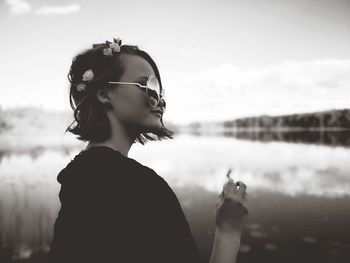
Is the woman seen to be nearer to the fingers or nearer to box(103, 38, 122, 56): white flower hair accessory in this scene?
the fingers

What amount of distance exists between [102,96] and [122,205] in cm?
77

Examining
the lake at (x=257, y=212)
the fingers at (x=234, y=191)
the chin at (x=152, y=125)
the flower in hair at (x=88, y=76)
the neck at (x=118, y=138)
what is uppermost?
the flower in hair at (x=88, y=76)

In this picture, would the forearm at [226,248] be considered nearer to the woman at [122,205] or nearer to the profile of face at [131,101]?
the woman at [122,205]

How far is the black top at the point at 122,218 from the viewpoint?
4.82 feet

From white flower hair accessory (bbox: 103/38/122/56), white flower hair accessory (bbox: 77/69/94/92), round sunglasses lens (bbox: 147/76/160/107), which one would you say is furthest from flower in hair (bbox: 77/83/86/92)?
round sunglasses lens (bbox: 147/76/160/107)

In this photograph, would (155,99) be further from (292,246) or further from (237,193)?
(292,246)

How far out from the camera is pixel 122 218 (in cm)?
147

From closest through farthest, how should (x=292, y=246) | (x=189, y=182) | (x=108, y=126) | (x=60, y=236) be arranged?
1. (x=60, y=236)
2. (x=108, y=126)
3. (x=292, y=246)
4. (x=189, y=182)

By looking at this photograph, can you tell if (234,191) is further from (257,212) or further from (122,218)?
(257,212)

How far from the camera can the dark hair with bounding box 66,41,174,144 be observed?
6.47ft

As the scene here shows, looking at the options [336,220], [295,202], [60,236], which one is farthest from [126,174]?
[295,202]

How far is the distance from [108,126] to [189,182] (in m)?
17.3

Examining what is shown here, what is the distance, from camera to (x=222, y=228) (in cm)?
174

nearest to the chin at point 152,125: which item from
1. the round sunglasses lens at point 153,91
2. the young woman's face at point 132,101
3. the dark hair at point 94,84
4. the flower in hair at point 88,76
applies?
the young woman's face at point 132,101
